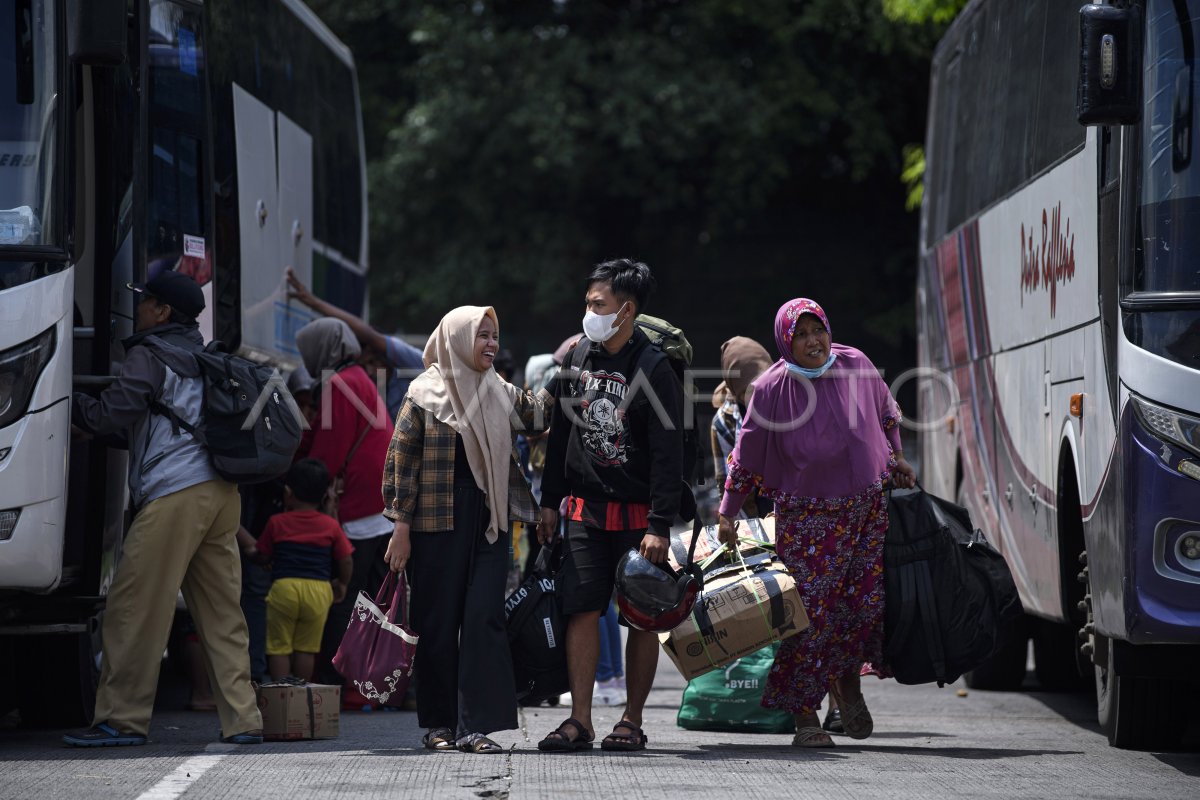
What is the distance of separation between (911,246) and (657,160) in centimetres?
487

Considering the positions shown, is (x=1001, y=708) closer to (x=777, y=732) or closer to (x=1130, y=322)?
(x=777, y=732)

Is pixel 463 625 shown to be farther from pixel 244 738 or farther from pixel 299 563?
pixel 299 563

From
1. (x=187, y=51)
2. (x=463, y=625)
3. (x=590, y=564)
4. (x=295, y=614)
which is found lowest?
(x=295, y=614)

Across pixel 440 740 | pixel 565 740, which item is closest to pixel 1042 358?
pixel 565 740

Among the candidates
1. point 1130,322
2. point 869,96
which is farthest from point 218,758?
point 869,96

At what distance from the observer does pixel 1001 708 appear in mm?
9336

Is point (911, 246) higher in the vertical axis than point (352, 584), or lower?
higher

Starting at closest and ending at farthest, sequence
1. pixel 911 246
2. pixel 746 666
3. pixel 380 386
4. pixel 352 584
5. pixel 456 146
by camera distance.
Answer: pixel 746 666, pixel 352 584, pixel 380 386, pixel 456 146, pixel 911 246

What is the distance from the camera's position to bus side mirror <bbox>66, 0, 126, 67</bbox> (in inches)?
251

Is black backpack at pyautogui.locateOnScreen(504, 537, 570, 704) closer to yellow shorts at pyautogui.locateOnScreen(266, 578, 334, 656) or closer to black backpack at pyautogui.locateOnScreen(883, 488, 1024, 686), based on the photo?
black backpack at pyautogui.locateOnScreen(883, 488, 1024, 686)

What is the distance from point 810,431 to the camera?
689 cm

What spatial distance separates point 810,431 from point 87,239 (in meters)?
2.89

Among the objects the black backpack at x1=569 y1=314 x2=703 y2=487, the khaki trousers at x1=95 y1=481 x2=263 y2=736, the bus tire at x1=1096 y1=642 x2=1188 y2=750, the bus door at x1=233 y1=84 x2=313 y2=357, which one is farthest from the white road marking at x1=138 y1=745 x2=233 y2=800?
the bus tire at x1=1096 y1=642 x2=1188 y2=750

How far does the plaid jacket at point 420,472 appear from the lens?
653 centimetres
